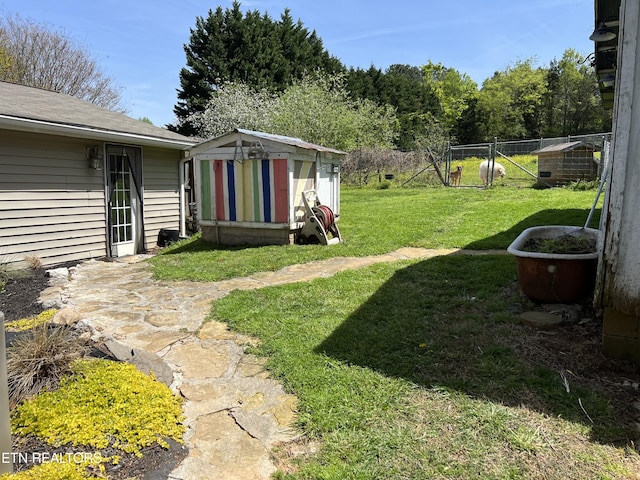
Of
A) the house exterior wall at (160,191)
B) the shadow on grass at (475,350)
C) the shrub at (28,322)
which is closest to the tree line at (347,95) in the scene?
the house exterior wall at (160,191)

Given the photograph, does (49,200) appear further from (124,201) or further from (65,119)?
(124,201)

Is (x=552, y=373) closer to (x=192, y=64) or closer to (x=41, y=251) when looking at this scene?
(x=41, y=251)

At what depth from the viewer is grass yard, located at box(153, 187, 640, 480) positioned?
1.85 meters

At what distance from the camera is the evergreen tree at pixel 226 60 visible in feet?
81.1

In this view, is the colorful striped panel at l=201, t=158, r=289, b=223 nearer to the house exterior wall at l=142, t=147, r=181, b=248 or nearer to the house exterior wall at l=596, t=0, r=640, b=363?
the house exterior wall at l=142, t=147, r=181, b=248

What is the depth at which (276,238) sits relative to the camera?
7.41 meters

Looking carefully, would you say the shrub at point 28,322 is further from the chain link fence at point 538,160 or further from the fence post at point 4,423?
the chain link fence at point 538,160

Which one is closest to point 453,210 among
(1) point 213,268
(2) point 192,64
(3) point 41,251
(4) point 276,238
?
(4) point 276,238

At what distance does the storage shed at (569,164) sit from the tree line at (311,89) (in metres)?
7.50

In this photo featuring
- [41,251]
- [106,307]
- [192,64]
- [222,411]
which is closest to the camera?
[222,411]

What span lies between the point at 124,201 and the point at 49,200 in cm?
146

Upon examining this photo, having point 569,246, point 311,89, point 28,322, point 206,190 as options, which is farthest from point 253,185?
point 311,89

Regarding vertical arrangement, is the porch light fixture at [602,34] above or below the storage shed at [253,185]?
above

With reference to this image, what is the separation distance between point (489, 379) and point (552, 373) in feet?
1.32
